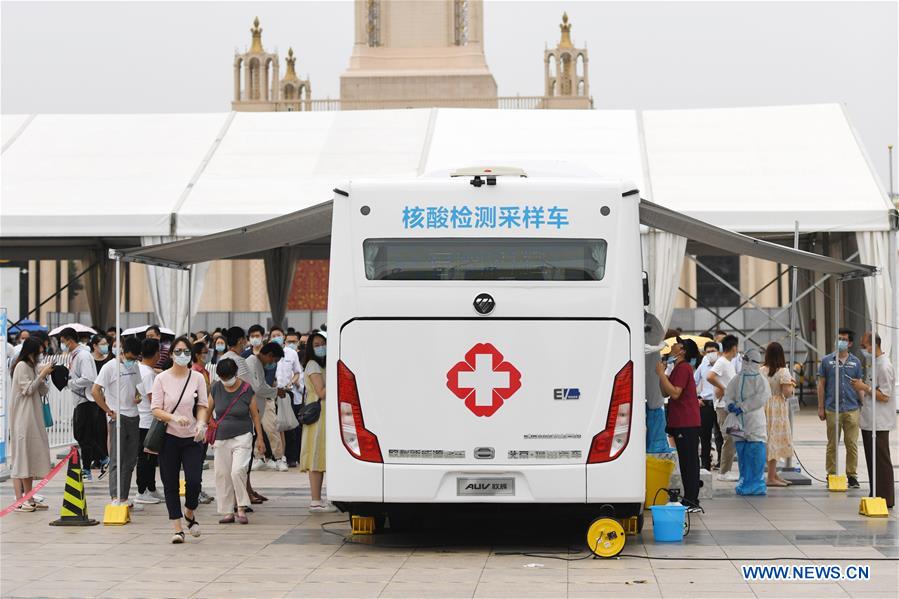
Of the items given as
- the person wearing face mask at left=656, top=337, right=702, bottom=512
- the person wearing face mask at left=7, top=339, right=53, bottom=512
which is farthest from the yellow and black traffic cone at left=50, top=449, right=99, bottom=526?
the person wearing face mask at left=656, top=337, right=702, bottom=512

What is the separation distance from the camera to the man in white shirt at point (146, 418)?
13078 mm

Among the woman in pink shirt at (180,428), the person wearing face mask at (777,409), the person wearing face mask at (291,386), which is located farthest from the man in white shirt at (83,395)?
the person wearing face mask at (777,409)

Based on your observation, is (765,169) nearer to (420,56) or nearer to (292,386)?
(292,386)

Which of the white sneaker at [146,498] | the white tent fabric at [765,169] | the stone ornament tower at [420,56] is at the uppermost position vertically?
the stone ornament tower at [420,56]

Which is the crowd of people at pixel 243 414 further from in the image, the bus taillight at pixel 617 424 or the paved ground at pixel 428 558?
the bus taillight at pixel 617 424

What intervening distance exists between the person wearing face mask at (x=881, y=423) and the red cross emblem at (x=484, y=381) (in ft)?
15.1

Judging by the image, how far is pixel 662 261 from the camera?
76.1ft

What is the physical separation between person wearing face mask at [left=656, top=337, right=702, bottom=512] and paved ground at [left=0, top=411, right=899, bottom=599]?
1.59ft

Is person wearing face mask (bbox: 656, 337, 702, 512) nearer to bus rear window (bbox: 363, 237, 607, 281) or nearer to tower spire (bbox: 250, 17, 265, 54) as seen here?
bus rear window (bbox: 363, 237, 607, 281)

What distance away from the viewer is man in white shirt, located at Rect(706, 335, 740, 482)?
1519 cm

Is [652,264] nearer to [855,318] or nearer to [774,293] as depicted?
[855,318]

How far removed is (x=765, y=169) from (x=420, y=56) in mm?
38885

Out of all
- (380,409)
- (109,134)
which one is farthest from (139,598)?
(109,134)

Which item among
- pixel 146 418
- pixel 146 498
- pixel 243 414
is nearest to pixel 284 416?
pixel 146 498
